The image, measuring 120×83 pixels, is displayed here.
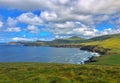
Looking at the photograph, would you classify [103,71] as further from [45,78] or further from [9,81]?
[9,81]

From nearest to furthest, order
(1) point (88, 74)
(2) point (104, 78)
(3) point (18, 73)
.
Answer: (2) point (104, 78), (1) point (88, 74), (3) point (18, 73)

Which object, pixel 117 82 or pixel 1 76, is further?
pixel 1 76

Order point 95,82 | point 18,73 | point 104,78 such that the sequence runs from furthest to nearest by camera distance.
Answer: point 18,73
point 104,78
point 95,82

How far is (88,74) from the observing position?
10362cm

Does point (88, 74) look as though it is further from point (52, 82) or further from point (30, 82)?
point (30, 82)

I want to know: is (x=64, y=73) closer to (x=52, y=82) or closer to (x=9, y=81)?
(x=52, y=82)

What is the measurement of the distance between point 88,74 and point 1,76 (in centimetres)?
3910

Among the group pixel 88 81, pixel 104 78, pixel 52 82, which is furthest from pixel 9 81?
pixel 104 78

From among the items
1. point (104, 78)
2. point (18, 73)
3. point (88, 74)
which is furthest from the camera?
point (18, 73)

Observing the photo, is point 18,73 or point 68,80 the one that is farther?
point 18,73

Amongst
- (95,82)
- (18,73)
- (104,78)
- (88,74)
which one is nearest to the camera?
(95,82)

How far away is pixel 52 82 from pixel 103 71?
31.2 m

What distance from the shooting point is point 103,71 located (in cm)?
10906

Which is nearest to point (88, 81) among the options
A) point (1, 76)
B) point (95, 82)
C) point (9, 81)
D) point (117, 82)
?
point (95, 82)
